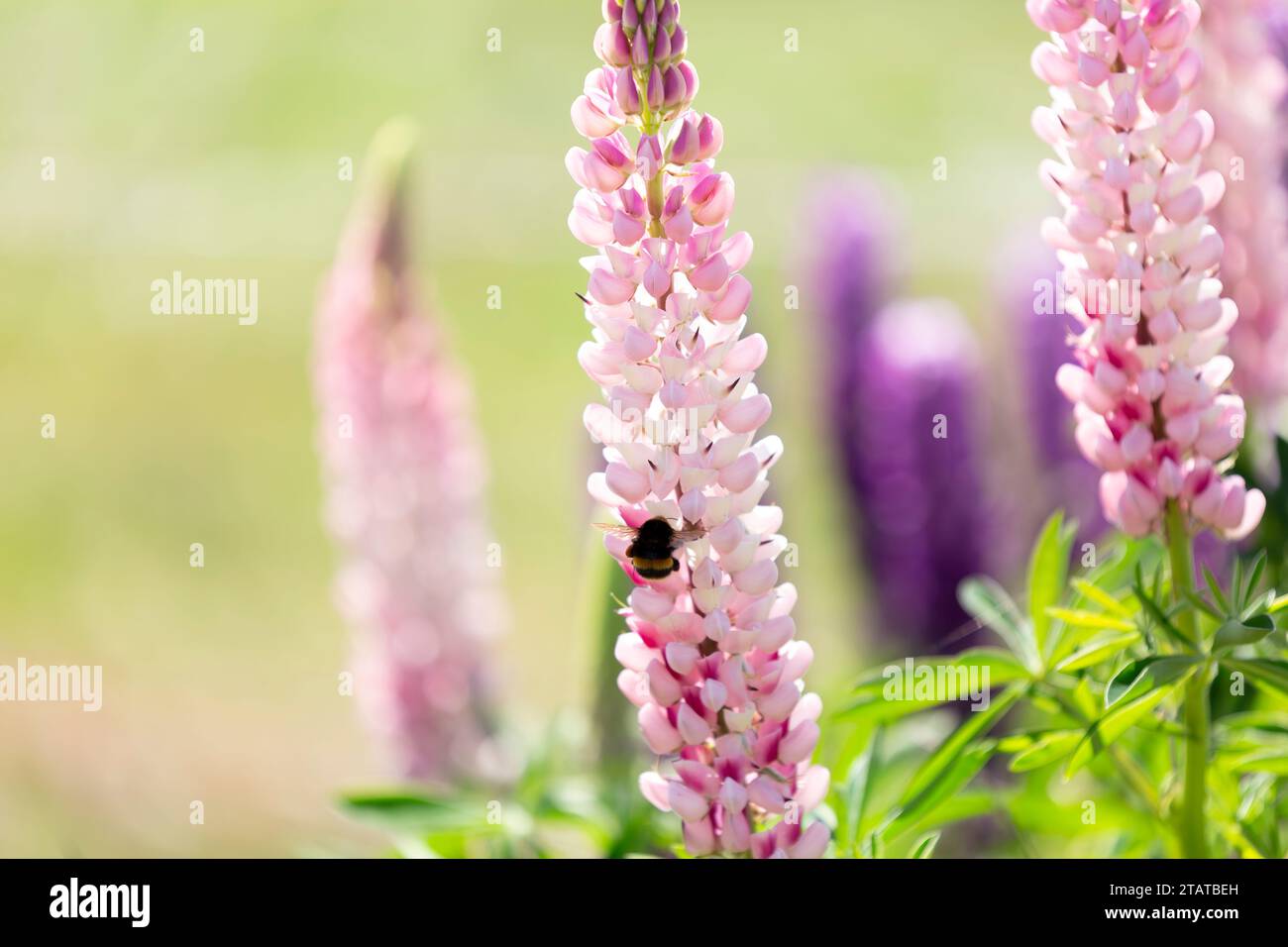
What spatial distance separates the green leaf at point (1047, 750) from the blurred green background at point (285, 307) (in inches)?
19.5

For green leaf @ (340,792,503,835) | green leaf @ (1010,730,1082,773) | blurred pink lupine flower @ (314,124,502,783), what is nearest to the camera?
green leaf @ (1010,730,1082,773)

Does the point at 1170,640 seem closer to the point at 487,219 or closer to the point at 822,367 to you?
the point at 822,367

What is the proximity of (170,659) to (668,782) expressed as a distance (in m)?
3.07

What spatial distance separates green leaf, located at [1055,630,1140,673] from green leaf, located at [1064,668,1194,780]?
0.16ft

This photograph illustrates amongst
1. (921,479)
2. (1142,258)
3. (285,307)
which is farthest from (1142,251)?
(285,307)

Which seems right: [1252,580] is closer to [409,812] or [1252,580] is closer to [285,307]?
[409,812]

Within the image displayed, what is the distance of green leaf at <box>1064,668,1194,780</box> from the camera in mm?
835

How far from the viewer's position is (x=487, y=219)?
6.12 m

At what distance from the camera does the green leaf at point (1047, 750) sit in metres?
0.88

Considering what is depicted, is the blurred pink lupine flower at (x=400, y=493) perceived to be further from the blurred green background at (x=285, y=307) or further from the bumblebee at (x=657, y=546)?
the bumblebee at (x=657, y=546)

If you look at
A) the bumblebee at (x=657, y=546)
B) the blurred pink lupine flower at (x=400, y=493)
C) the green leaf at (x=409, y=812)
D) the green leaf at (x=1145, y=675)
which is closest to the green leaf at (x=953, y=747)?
the green leaf at (x=1145, y=675)

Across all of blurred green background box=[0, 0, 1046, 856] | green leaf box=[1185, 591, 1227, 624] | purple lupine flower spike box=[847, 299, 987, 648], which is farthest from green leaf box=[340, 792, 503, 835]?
purple lupine flower spike box=[847, 299, 987, 648]

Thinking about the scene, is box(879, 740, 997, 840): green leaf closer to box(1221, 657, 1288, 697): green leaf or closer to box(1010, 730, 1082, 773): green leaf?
box(1010, 730, 1082, 773): green leaf

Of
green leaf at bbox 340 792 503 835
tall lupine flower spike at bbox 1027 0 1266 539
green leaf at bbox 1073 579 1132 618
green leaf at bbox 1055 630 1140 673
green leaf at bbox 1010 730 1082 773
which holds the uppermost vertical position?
tall lupine flower spike at bbox 1027 0 1266 539
